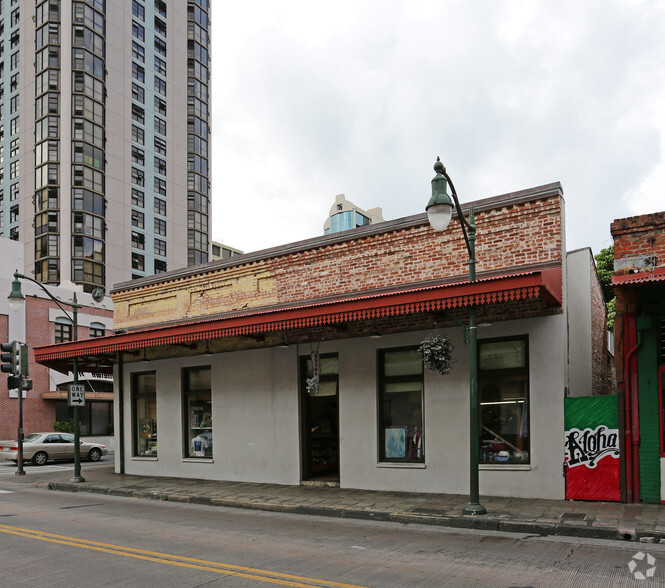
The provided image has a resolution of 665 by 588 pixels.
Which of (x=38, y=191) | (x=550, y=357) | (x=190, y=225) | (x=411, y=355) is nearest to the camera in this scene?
(x=550, y=357)

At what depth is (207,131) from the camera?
7219 cm

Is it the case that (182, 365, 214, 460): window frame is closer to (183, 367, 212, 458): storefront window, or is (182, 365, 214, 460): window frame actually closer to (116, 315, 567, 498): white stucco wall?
(183, 367, 212, 458): storefront window

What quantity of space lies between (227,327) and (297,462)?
3701 millimetres

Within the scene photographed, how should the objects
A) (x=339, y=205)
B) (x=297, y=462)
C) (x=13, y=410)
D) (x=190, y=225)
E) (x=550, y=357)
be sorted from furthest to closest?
(x=339, y=205), (x=190, y=225), (x=13, y=410), (x=297, y=462), (x=550, y=357)

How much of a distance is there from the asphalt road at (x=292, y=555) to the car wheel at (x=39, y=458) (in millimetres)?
16698

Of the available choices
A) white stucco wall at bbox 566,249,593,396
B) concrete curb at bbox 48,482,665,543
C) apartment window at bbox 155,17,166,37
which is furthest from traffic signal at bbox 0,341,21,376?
apartment window at bbox 155,17,166,37

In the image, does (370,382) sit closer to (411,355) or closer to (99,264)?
(411,355)

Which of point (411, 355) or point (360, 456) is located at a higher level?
point (411, 355)

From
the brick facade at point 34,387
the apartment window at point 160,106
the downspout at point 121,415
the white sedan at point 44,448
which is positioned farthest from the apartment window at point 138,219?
the downspout at point 121,415

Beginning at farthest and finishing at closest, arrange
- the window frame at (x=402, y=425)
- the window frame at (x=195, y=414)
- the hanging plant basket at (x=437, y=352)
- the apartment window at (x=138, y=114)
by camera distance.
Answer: the apartment window at (x=138, y=114)
the window frame at (x=195, y=414)
the window frame at (x=402, y=425)
the hanging plant basket at (x=437, y=352)

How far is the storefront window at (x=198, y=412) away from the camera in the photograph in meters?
17.5

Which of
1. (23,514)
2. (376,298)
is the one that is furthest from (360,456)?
(23,514)

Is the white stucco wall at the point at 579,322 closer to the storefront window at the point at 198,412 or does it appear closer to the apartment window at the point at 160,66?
the storefront window at the point at 198,412

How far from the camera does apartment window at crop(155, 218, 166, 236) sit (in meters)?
64.8
